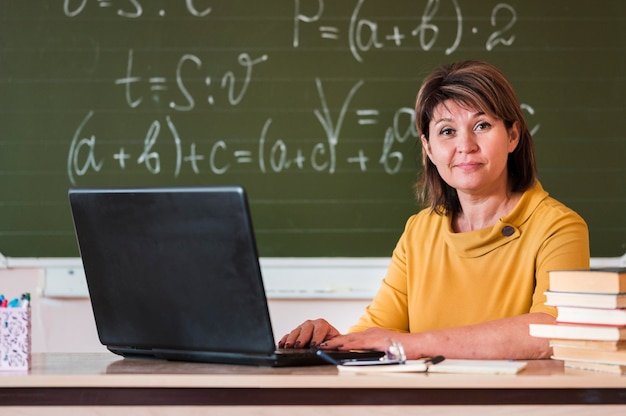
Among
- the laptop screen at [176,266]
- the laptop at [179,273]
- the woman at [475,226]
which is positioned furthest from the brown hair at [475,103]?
the laptop screen at [176,266]

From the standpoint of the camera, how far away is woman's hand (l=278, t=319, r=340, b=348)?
192 cm

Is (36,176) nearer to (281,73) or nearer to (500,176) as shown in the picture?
(281,73)

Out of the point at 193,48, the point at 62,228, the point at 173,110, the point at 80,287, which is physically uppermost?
the point at 193,48

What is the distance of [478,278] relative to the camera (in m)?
2.23

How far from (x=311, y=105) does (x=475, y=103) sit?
0.97 m

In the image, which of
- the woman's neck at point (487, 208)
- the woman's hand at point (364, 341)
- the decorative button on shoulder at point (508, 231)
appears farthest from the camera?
the woman's neck at point (487, 208)

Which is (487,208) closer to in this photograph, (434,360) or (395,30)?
(434,360)

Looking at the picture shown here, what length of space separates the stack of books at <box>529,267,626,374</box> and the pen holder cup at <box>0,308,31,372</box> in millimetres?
901

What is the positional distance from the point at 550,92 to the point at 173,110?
1281 mm

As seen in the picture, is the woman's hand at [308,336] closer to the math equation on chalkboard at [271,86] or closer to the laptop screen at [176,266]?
the laptop screen at [176,266]

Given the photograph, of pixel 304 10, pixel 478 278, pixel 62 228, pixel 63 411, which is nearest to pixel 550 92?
pixel 304 10

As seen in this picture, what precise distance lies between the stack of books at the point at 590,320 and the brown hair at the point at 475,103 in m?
0.72

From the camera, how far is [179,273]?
152 cm

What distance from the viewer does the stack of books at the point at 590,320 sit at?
1518mm
